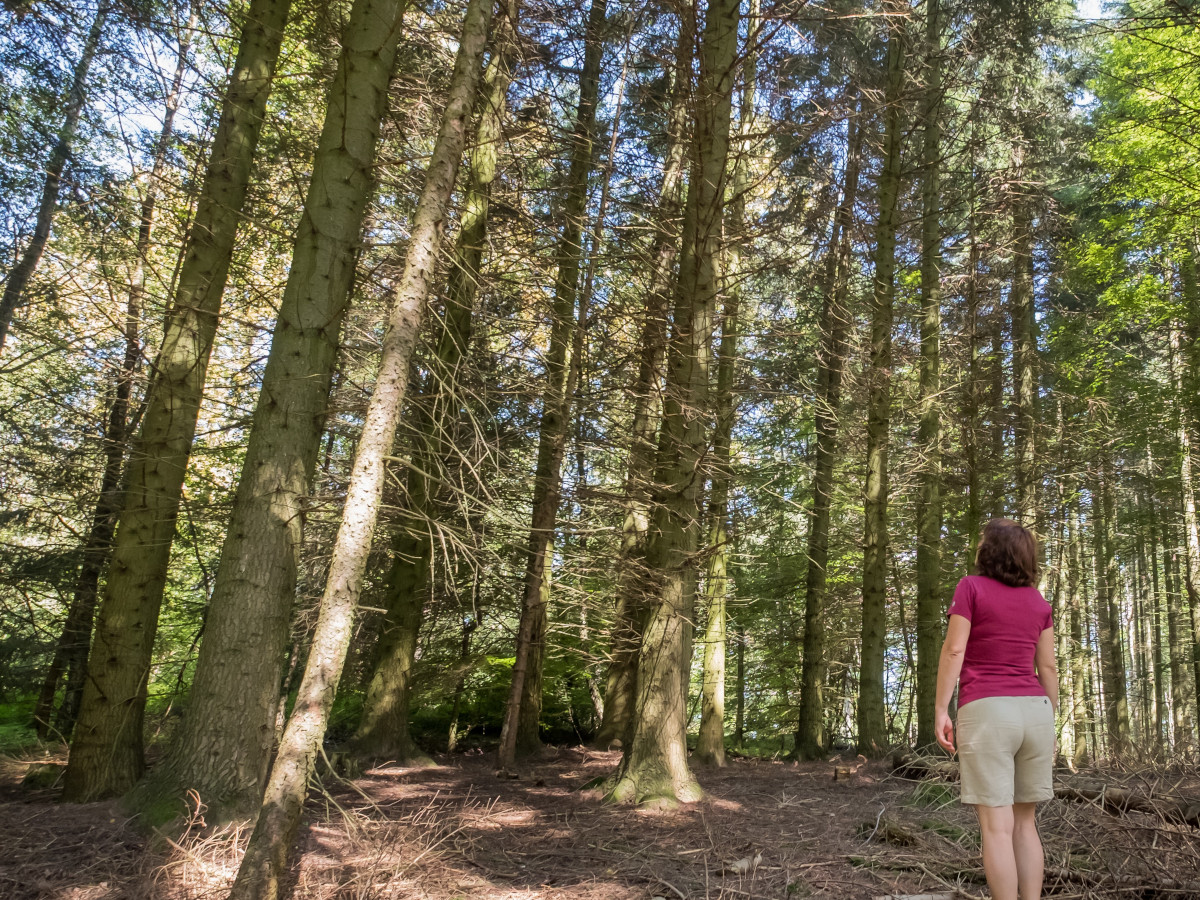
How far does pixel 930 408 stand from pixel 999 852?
8.63 m

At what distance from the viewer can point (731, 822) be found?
18.9 feet

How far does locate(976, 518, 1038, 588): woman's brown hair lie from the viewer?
11.3ft

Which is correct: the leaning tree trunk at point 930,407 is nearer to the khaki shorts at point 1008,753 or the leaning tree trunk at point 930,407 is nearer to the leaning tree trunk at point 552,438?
the leaning tree trunk at point 552,438

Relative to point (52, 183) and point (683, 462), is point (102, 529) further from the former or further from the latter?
point (683, 462)

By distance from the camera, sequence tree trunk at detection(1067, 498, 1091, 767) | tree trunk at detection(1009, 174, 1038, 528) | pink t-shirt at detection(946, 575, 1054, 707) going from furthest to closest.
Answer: tree trunk at detection(1067, 498, 1091, 767) → tree trunk at detection(1009, 174, 1038, 528) → pink t-shirt at detection(946, 575, 1054, 707)

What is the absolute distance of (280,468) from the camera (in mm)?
4746

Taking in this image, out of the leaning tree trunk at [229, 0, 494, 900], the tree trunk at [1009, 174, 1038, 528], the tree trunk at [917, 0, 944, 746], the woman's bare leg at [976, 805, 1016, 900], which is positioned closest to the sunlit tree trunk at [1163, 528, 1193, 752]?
the tree trunk at [1009, 174, 1038, 528]

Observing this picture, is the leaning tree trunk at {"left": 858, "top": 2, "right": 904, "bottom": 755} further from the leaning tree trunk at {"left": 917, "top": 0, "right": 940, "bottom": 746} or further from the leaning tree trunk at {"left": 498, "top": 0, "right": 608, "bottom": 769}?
the leaning tree trunk at {"left": 498, "top": 0, "right": 608, "bottom": 769}

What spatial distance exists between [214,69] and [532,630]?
10.8 metres

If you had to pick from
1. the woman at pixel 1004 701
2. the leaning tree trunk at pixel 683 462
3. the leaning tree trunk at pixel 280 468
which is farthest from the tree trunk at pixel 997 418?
the leaning tree trunk at pixel 280 468

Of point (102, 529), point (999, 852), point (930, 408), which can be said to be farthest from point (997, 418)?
point (102, 529)

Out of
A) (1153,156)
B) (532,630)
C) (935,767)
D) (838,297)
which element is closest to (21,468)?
(532,630)

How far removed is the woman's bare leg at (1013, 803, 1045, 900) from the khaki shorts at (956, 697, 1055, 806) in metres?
0.08

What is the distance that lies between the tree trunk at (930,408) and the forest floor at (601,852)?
13.1ft
